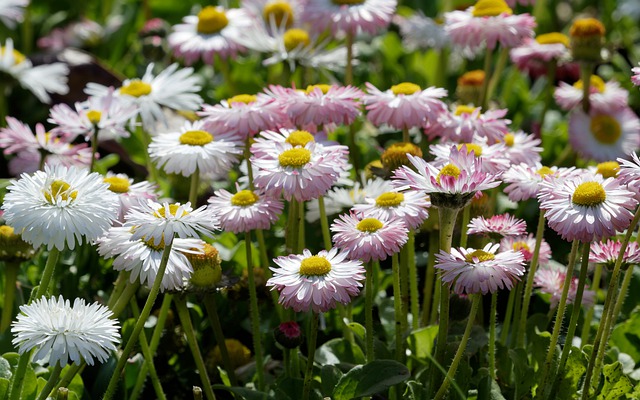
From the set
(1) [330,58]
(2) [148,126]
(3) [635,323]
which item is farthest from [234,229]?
(1) [330,58]

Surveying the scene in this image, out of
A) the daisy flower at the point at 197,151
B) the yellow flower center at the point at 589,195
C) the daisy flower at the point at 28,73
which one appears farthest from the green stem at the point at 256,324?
the daisy flower at the point at 28,73

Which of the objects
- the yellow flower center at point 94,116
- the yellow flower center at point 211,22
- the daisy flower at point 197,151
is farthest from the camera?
the yellow flower center at point 211,22

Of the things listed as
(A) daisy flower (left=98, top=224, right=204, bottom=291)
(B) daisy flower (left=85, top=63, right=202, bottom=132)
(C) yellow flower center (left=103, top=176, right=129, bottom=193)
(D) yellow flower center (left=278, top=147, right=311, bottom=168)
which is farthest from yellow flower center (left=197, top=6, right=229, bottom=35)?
(A) daisy flower (left=98, top=224, right=204, bottom=291)

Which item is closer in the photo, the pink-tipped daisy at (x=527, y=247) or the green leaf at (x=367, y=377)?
the green leaf at (x=367, y=377)

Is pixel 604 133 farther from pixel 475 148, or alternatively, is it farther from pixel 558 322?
pixel 558 322

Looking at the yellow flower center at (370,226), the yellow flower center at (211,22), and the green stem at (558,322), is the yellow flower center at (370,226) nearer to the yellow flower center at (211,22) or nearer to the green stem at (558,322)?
the green stem at (558,322)

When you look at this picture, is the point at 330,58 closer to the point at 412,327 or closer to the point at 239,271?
the point at 239,271

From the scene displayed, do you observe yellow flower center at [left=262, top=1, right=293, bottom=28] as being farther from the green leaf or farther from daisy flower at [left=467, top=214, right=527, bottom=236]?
the green leaf
